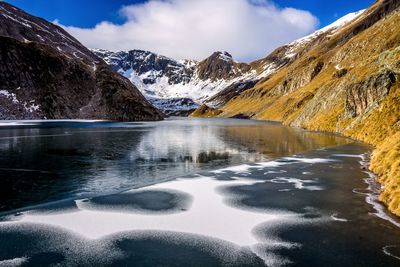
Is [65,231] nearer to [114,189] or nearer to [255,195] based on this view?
[114,189]

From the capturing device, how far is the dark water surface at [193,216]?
50.2ft

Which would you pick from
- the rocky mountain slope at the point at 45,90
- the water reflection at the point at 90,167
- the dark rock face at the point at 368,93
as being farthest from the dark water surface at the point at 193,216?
the rocky mountain slope at the point at 45,90

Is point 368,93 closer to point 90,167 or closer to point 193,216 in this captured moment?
point 90,167

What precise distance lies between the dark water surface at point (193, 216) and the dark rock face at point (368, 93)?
140 feet

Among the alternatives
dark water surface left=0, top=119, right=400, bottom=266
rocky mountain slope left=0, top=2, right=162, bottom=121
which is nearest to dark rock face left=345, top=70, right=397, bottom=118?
dark water surface left=0, top=119, right=400, bottom=266

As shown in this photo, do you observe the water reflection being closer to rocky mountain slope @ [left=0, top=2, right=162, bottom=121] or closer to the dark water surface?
the dark water surface

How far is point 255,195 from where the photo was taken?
26.0 metres

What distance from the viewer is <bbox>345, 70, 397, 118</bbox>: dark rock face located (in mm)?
73625

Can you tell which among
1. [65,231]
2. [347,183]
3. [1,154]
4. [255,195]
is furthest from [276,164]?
[1,154]

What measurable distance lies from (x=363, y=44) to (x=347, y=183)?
195190 mm

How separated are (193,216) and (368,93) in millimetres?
72113

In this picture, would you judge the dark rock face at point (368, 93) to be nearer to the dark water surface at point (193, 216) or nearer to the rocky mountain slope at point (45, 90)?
the dark water surface at point (193, 216)

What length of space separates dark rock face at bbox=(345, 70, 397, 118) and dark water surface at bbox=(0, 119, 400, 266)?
140 feet

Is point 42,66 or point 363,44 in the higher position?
point 363,44
